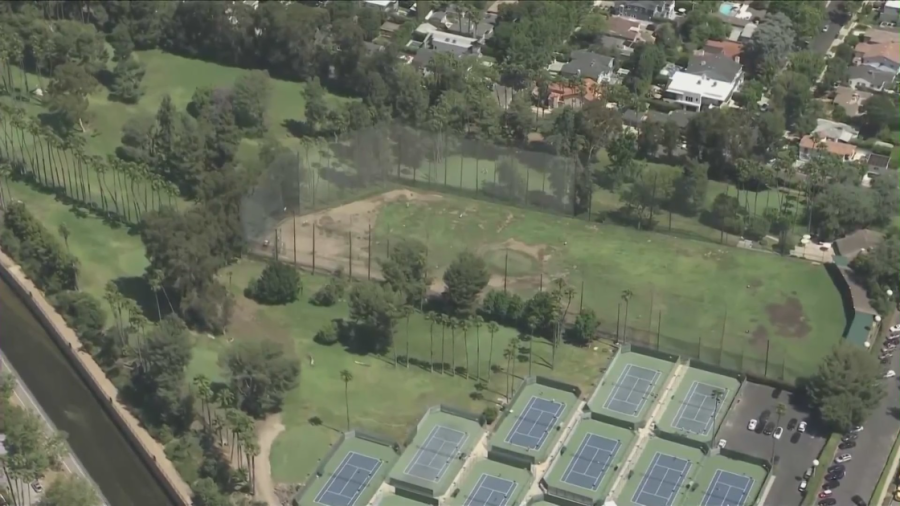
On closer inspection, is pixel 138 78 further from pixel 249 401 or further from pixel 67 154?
pixel 249 401

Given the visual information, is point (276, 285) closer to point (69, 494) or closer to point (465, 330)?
point (465, 330)

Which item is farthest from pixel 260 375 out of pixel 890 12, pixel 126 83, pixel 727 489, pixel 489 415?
pixel 890 12

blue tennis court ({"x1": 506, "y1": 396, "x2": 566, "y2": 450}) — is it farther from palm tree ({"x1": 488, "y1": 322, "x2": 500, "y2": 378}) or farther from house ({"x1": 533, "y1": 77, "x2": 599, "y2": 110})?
house ({"x1": 533, "y1": 77, "x2": 599, "y2": 110})

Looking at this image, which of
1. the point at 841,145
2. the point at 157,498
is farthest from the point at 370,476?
the point at 841,145

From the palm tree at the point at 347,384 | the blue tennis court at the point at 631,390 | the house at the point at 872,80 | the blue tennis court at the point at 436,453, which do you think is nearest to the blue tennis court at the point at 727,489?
the blue tennis court at the point at 631,390

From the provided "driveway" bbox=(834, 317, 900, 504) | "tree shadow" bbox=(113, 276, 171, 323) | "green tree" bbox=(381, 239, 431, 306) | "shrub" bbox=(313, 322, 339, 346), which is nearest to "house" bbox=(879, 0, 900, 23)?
"driveway" bbox=(834, 317, 900, 504)

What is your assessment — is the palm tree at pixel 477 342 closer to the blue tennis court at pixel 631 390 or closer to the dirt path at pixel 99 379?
the blue tennis court at pixel 631 390

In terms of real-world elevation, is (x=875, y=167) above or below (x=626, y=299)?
above
